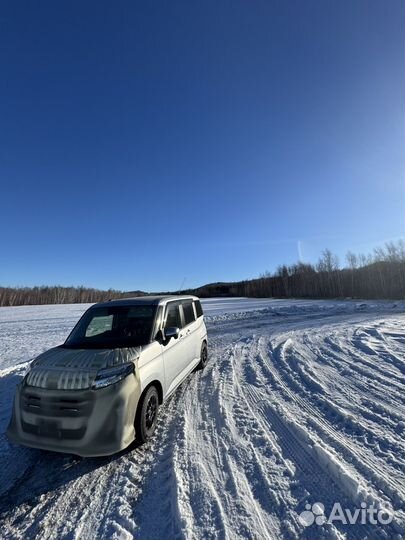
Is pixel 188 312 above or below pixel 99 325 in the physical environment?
above

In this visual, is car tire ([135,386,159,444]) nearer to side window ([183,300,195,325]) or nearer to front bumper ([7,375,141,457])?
front bumper ([7,375,141,457])

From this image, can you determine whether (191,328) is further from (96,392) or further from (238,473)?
(238,473)

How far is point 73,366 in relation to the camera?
10.6ft

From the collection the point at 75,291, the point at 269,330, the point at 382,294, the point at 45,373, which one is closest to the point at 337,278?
the point at 382,294

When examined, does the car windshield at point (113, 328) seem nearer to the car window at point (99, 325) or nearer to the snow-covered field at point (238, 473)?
the car window at point (99, 325)

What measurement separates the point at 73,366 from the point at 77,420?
0.61m

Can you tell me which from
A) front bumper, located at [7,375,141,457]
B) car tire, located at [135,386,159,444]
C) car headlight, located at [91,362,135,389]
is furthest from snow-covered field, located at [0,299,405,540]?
car headlight, located at [91,362,135,389]

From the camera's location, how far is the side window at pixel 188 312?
5.82m

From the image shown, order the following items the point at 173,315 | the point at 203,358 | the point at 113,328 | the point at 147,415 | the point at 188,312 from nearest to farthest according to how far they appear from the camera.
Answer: the point at 147,415 < the point at 113,328 < the point at 173,315 < the point at 188,312 < the point at 203,358

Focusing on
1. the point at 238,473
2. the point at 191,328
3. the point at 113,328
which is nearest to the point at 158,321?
the point at 113,328

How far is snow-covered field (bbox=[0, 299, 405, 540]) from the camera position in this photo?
7.43ft

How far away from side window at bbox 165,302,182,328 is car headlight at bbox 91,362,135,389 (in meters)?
1.41

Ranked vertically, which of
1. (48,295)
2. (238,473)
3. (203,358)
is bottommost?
(238,473)

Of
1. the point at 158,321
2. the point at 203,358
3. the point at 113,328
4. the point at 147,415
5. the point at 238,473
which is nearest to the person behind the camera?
the point at 238,473
